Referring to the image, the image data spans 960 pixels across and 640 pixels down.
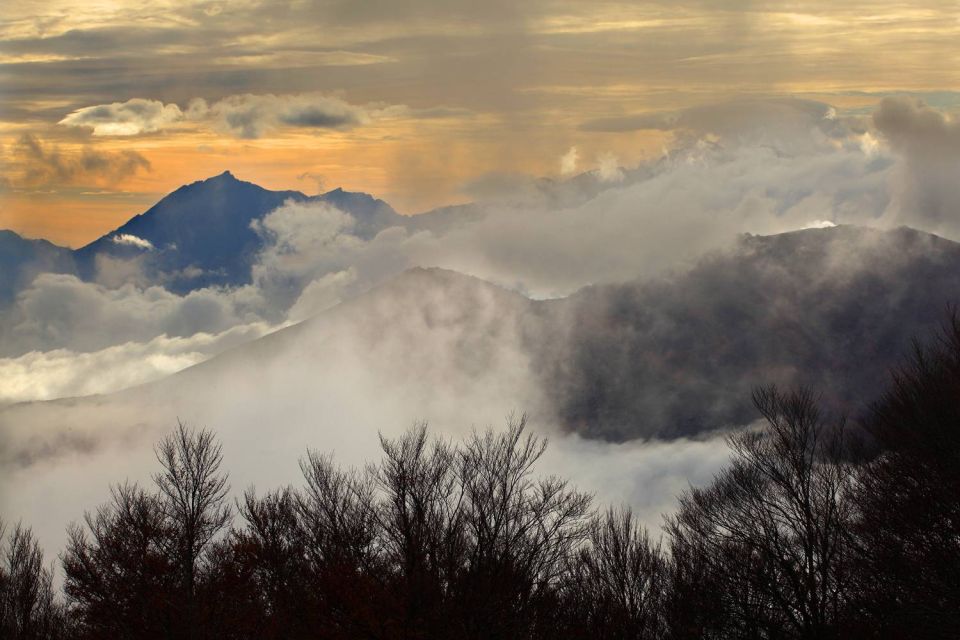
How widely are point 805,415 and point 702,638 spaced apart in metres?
13.9

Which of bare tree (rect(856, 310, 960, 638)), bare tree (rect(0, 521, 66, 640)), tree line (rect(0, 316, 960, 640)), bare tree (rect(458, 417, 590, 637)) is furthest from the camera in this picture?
bare tree (rect(0, 521, 66, 640))

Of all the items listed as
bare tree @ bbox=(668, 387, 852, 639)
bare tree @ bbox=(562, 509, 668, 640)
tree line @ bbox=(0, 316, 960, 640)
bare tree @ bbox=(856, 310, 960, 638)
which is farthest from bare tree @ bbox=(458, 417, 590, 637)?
bare tree @ bbox=(856, 310, 960, 638)

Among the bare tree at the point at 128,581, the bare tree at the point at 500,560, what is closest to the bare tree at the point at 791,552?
the bare tree at the point at 500,560

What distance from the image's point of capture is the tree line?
50188mm

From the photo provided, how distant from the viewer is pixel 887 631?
49000mm

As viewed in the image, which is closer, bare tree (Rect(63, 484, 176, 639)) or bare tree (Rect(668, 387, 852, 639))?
bare tree (Rect(668, 387, 852, 639))

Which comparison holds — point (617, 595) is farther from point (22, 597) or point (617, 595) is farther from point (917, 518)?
point (22, 597)

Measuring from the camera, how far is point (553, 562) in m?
61.0

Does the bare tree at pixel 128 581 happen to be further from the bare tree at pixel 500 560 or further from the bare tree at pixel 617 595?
the bare tree at pixel 617 595

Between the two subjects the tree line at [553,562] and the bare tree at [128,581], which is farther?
the bare tree at [128,581]

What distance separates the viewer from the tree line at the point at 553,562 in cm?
5019

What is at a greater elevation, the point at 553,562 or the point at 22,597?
the point at 553,562

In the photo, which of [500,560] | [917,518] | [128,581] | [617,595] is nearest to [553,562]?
[500,560]

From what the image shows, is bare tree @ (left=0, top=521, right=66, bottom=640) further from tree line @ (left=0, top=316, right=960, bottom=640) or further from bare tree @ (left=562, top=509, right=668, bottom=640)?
bare tree @ (left=562, top=509, right=668, bottom=640)
